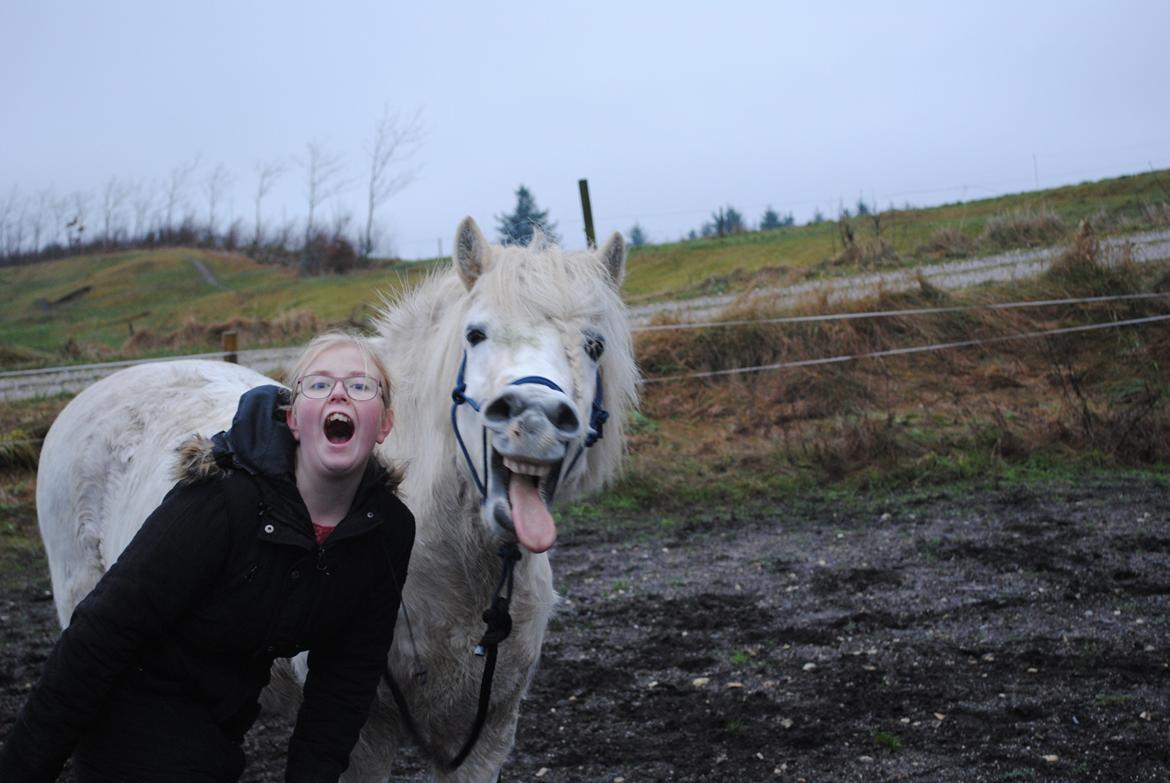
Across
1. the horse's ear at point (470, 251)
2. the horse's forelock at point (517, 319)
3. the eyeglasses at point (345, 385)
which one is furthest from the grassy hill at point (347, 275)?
the eyeglasses at point (345, 385)

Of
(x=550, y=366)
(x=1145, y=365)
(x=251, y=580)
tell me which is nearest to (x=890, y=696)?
(x=550, y=366)

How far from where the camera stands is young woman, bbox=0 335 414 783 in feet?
6.31

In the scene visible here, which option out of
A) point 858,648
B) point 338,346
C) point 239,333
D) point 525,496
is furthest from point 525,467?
point 239,333

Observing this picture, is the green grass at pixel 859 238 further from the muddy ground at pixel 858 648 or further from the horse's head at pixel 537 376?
the horse's head at pixel 537 376

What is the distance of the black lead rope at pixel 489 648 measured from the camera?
2.42 meters

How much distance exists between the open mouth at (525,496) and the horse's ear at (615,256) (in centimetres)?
71

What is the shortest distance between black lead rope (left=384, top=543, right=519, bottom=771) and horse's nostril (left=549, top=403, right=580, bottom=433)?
18.8 inches

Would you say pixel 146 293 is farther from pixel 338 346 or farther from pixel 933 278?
pixel 338 346

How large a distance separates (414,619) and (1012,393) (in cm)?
840

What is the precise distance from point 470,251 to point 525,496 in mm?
757

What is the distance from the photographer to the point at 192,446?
7.02ft

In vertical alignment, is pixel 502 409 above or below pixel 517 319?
below

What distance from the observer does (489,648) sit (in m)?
2.44

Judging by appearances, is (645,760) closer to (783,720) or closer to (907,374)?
(783,720)
